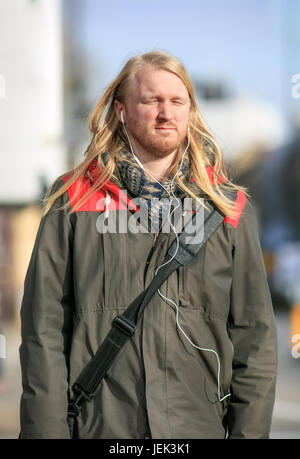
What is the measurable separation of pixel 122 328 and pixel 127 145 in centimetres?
68

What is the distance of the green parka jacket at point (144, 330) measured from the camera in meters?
2.33

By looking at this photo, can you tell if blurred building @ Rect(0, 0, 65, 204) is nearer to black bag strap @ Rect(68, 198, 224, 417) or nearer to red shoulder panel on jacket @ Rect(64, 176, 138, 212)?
red shoulder panel on jacket @ Rect(64, 176, 138, 212)

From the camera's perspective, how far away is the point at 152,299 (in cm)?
240

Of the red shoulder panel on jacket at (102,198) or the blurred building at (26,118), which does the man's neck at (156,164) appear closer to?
the red shoulder panel on jacket at (102,198)

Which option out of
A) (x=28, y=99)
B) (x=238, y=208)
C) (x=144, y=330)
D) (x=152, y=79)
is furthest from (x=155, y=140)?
(x=28, y=99)

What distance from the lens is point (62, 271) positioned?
96.7 inches

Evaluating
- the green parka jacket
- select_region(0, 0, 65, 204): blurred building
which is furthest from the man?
select_region(0, 0, 65, 204): blurred building

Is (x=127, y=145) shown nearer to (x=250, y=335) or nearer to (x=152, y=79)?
(x=152, y=79)

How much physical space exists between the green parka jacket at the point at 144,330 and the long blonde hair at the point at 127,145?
5 cm

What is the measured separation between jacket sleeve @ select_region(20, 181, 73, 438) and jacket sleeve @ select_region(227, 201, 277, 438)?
1.89 feet

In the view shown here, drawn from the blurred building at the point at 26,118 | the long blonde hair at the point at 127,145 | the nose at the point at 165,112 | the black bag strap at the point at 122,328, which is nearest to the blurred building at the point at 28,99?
the blurred building at the point at 26,118
